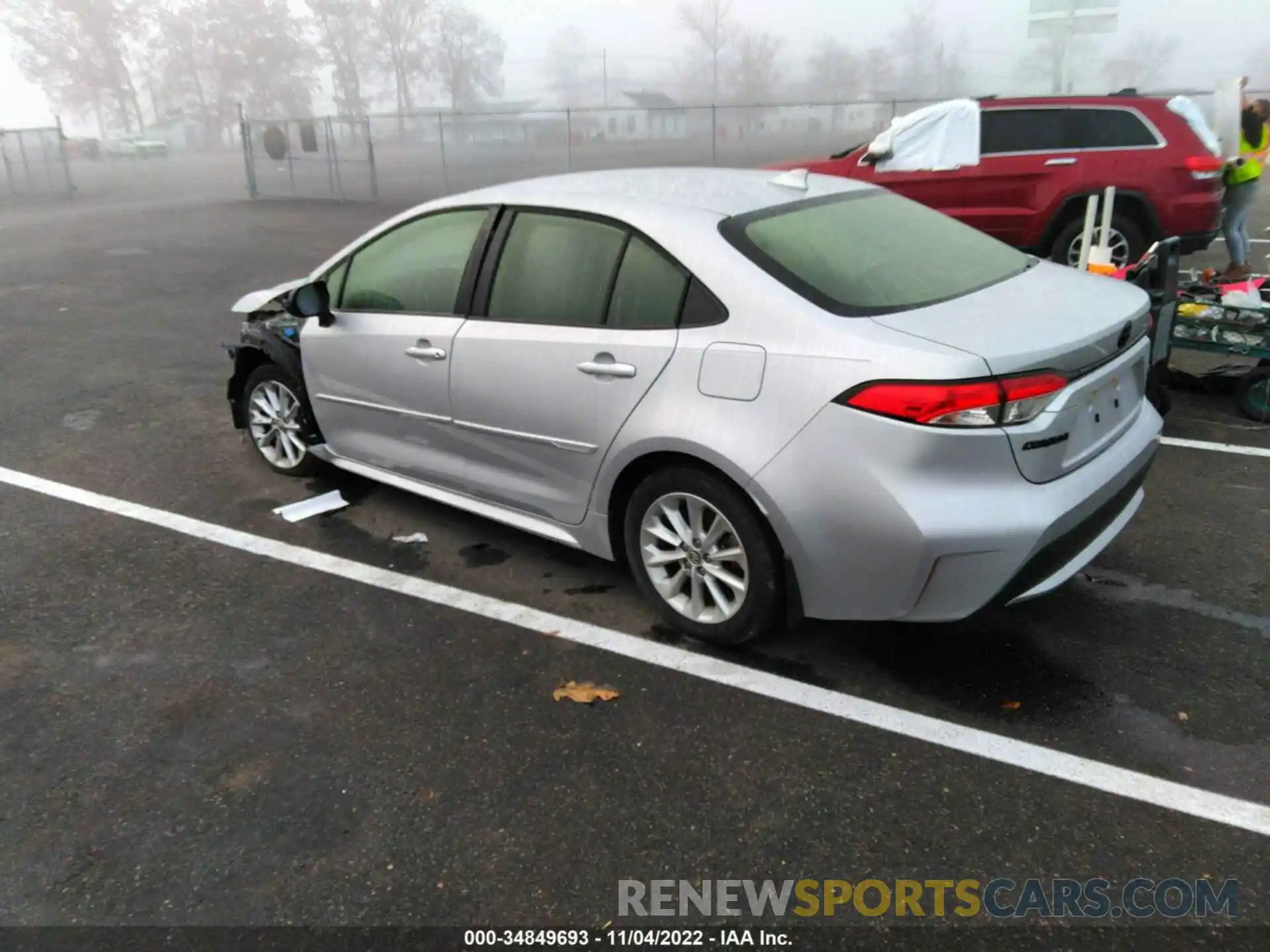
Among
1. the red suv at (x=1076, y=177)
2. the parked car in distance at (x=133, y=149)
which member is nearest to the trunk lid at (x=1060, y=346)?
the red suv at (x=1076, y=177)

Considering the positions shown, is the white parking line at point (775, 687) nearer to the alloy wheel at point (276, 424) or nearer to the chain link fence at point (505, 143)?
the alloy wheel at point (276, 424)

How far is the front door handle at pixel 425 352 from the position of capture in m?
4.01

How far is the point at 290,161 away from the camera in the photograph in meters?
22.7

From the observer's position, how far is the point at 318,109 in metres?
85.8

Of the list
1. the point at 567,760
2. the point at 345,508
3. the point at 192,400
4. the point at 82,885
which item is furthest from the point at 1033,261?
the point at 192,400

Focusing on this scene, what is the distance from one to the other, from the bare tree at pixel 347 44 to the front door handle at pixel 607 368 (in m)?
72.0

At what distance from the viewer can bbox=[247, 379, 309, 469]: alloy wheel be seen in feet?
16.6

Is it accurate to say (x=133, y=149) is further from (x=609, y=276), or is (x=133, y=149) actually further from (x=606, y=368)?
(x=606, y=368)

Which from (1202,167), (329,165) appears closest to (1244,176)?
(1202,167)

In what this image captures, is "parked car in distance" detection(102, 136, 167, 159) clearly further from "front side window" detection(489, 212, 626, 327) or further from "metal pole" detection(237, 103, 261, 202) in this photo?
"front side window" detection(489, 212, 626, 327)

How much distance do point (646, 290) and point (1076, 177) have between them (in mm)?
7446

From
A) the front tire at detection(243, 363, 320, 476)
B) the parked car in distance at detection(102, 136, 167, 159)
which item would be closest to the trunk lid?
the front tire at detection(243, 363, 320, 476)

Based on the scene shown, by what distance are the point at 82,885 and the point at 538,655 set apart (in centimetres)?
154

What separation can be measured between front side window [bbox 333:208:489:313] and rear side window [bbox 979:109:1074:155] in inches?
285
